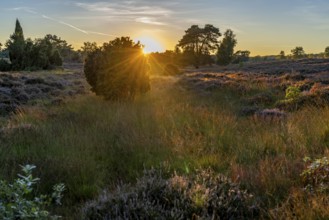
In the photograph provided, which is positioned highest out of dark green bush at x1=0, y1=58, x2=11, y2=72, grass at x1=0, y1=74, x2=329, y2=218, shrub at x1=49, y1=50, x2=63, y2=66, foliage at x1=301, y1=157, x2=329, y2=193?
shrub at x1=49, y1=50, x2=63, y2=66

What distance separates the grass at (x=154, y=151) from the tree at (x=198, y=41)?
2397 inches

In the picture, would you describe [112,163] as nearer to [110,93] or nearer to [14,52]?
[110,93]

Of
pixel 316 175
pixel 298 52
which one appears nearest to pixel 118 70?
pixel 316 175

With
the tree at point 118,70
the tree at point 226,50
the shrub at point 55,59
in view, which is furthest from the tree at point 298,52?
the tree at point 118,70

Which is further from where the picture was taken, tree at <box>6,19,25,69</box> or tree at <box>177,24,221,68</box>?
tree at <box>177,24,221,68</box>

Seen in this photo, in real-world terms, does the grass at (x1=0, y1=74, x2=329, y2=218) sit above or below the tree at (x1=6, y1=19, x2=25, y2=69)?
below

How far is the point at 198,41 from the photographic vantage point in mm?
69250

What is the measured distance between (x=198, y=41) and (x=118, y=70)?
56344 mm

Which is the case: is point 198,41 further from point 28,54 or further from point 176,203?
point 176,203

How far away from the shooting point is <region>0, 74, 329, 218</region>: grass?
4703 mm

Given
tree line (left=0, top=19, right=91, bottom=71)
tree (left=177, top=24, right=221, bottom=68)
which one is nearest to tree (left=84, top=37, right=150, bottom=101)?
tree line (left=0, top=19, right=91, bottom=71)

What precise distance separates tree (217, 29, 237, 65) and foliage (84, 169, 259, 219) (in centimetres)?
6544

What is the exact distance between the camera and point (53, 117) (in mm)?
10047

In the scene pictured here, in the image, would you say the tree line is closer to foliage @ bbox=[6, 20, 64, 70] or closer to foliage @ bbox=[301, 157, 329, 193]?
foliage @ bbox=[6, 20, 64, 70]
